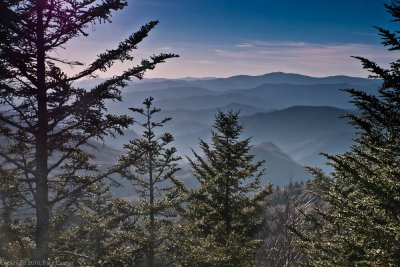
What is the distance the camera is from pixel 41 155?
34.6ft

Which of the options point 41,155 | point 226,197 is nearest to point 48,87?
point 41,155

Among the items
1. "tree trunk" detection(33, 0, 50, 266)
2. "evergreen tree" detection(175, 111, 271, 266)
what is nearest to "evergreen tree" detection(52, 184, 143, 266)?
"tree trunk" detection(33, 0, 50, 266)

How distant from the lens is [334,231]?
1329 cm

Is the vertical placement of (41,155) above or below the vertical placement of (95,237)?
above

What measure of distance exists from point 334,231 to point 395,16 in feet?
26.2

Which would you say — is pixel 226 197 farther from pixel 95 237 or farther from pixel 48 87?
pixel 48 87

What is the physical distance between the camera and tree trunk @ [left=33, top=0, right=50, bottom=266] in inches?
400

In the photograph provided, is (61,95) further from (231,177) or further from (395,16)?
(231,177)

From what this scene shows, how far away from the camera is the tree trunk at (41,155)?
1016cm

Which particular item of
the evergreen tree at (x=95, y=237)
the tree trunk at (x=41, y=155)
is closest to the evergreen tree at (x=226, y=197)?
the evergreen tree at (x=95, y=237)

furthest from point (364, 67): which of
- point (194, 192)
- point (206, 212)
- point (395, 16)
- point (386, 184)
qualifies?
point (206, 212)

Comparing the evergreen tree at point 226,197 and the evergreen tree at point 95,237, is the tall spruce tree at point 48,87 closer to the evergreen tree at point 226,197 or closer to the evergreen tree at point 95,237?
the evergreen tree at point 95,237

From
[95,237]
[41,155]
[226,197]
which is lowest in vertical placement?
[95,237]

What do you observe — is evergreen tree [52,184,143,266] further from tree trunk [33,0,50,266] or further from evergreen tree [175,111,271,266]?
evergreen tree [175,111,271,266]
